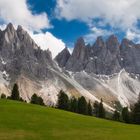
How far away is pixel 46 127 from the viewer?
149 ft

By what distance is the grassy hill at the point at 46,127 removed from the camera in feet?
133

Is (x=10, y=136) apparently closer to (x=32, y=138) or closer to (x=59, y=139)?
(x=32, y=138)

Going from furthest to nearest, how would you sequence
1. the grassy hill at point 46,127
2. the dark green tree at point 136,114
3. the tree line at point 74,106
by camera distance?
the tree line at point 74,106 → the dark green tree at point 136,114 → the grassy hill at point 46,127

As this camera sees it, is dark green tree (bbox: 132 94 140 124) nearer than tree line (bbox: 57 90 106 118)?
Yes

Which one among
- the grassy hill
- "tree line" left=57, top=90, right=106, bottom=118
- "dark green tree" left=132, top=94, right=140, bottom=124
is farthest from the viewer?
"tree line" left=57, top=90, right=106, bottom=118

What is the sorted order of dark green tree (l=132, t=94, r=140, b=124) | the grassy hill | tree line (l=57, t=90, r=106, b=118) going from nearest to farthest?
1. the grassy hill
2. dark green tree (l=132, t=94, r=140, b=124)
3. tree line (l=57, t=90, r=106, b=118)

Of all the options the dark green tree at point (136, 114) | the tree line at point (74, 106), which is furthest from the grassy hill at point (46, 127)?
the tree line at point (74, 106)

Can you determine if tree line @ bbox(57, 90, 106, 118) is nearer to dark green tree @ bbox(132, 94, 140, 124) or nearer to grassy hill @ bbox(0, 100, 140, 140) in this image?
dark green tree @ bbox(132, 94, 140, 124)

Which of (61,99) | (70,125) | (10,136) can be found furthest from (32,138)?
(61,99)

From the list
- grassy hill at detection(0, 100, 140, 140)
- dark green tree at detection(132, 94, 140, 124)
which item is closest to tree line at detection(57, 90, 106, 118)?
dark green tree at detection(132, 94, 140, 124)

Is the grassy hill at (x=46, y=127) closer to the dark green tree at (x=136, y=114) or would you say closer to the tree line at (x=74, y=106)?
the dark green tree at (x=136, y=114)

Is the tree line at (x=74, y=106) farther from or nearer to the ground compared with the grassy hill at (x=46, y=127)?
farther from the ground

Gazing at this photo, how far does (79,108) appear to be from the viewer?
128 meters

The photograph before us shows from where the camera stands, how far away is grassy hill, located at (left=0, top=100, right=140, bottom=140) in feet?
133
